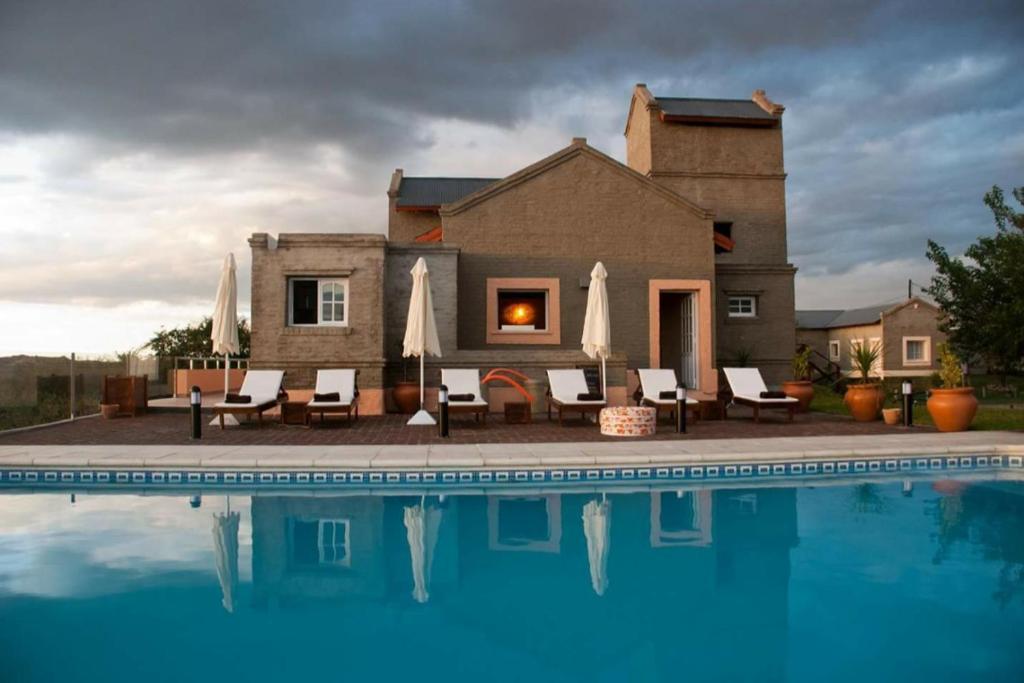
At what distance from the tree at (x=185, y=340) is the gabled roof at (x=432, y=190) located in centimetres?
1248

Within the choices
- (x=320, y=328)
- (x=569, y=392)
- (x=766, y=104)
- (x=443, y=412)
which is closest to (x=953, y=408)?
(x=569, y=392)

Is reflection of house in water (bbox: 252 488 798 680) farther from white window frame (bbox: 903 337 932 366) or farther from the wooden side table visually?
white window frame (bbox: 903 337 932 366)

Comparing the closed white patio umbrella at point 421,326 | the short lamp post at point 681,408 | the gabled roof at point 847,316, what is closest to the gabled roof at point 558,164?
the closed white patio umbrella at point 421,326

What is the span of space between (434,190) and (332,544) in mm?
22550

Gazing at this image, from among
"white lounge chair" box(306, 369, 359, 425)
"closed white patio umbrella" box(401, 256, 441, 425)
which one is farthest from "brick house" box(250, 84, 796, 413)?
"closed white patio umbrella" box(401, 256, 441, 425)

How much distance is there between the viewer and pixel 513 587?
496 cm

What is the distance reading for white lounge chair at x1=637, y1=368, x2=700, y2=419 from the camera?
13055 millimetres

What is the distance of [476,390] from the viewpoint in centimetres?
1323

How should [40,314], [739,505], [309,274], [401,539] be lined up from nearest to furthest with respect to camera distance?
[401,539] → [739,505] → [309,274] → [40,314]

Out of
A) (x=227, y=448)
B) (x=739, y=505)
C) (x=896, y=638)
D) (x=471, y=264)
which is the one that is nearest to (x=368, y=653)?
(x=896, y=638)

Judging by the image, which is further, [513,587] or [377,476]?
[377,476]

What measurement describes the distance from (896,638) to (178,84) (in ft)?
45.6

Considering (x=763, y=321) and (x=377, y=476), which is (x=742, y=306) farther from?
(x=377, y=476)

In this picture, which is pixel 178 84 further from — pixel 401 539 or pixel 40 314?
pixel 401 539
